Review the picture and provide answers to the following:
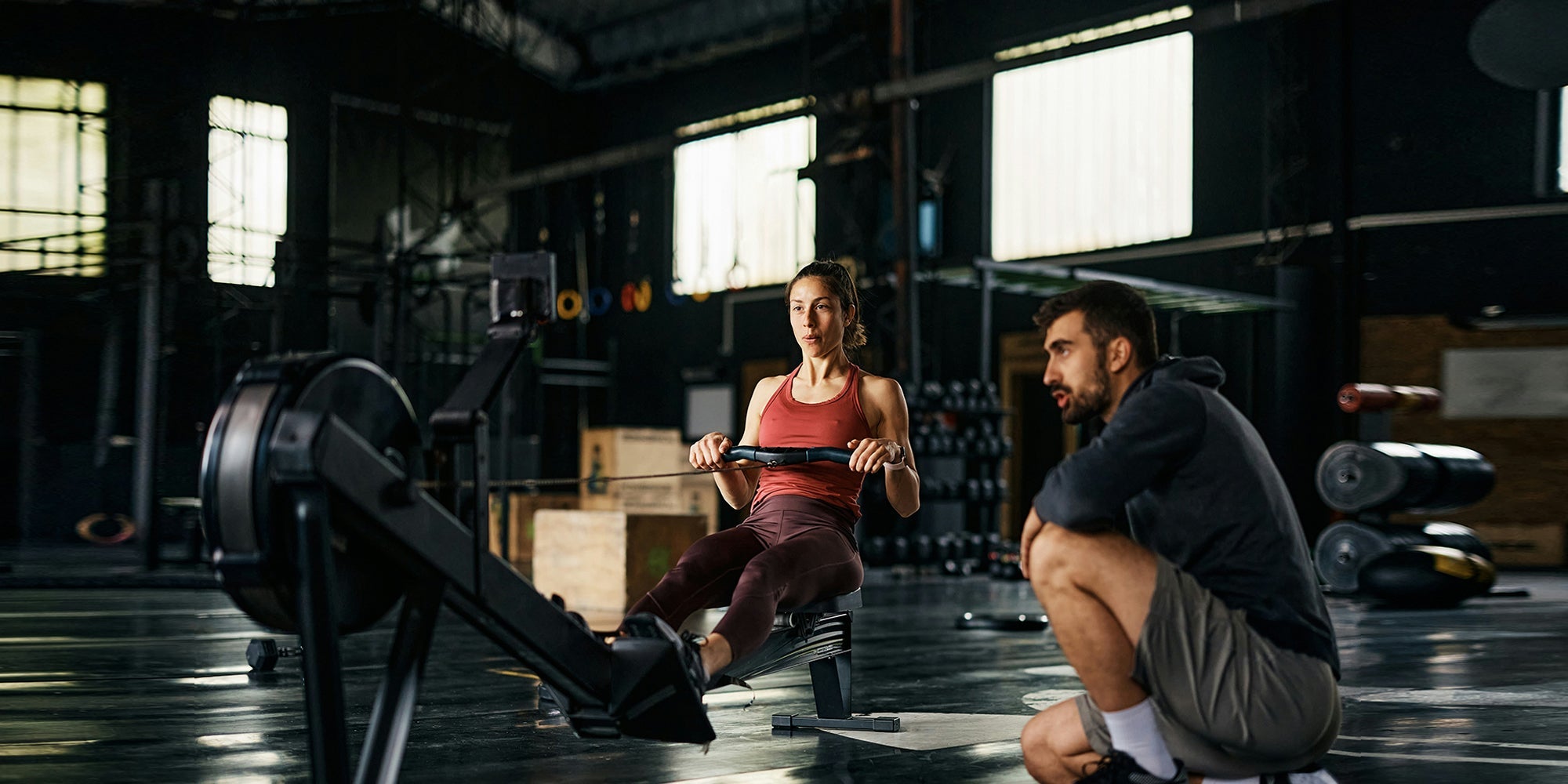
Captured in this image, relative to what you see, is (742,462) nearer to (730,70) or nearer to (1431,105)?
(1431,105)

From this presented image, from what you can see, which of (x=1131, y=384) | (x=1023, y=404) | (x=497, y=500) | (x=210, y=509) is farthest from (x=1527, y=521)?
(x=210, y=509)

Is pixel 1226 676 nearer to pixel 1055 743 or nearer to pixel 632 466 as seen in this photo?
pixel 1055 743

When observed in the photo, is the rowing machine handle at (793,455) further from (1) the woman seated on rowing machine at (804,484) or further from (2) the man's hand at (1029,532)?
(2) the man's hand at (1029,532)

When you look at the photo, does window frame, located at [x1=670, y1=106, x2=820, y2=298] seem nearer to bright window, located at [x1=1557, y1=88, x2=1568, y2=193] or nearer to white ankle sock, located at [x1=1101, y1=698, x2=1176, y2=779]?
bright window, located at [x1=1557, y1=88, x2=1568, y2=193]

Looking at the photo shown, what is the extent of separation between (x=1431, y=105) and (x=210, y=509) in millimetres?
11422

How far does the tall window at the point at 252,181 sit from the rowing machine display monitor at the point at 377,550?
11815mm

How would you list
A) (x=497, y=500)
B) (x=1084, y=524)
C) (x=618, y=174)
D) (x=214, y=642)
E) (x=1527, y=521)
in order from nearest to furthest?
(x=1084, y=524) → (x=214, y=642) → (x=497, y=500) → (x=1527, y=521) → (x=618, y=174)

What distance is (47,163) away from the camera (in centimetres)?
1263

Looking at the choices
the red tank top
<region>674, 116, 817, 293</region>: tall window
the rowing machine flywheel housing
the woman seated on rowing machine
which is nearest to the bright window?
<region>674, 116, 817, 293</region>: tall window

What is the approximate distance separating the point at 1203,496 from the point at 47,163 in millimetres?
13088

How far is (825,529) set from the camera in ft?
9.45

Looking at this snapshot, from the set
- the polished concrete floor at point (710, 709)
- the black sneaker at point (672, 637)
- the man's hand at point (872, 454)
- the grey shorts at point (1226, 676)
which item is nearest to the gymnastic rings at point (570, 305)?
the polished concrete floor at point (710, 709)

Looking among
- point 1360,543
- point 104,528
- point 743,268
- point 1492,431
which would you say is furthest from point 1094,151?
point 104,528

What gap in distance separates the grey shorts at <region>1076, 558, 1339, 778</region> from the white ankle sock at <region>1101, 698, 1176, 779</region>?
0.06 meters
